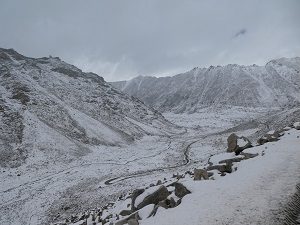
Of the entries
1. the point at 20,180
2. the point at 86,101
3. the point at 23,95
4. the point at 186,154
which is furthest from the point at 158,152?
the point at 86,101

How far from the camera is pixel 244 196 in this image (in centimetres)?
1577

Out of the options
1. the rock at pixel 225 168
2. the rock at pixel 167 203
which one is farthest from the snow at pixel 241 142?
the rock at pixel 167 203

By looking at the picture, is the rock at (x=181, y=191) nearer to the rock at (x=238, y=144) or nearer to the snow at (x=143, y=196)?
the snow at (x=143, y=196)

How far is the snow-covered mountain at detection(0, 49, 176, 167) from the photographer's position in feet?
204

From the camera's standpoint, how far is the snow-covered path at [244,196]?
13999mm

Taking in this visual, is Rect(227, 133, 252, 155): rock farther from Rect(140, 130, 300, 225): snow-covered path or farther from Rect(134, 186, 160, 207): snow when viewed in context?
Rect(134, 186, 160, 207): snow

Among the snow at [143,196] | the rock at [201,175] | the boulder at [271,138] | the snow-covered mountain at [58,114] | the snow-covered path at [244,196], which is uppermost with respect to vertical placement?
the snow-covered mountain at [58,114]

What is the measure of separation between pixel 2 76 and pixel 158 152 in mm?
58241

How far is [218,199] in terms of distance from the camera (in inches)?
628

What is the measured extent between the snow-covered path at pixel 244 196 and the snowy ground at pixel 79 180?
17.3 metres

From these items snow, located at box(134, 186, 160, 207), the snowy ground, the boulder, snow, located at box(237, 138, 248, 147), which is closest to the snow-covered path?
snow, located at box(134, 186, 160, 207)

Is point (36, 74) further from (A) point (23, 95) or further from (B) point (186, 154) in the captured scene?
(B) point (186, 154)

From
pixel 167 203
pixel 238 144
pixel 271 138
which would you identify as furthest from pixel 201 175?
pixel 271 138

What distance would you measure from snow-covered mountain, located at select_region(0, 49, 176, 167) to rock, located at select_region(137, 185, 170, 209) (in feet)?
126
